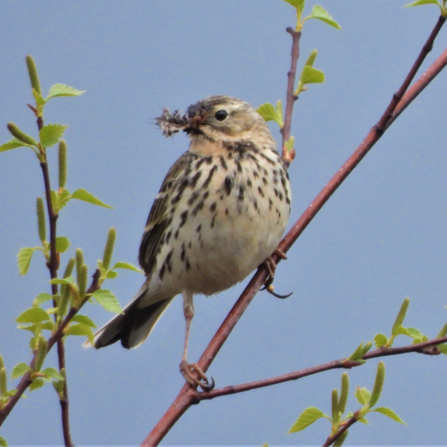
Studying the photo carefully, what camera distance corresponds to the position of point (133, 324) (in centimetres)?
450

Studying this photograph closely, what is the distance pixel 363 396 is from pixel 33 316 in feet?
3.30

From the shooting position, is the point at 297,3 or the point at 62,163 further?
the point at 297,3

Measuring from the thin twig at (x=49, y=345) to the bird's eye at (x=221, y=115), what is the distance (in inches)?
87.4

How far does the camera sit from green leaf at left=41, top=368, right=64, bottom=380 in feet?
5.70

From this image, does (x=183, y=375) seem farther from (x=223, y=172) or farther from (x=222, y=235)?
(x=223, y=172)

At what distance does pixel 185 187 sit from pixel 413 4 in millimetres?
1721

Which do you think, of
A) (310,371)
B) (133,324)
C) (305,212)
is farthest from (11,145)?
(133,324)

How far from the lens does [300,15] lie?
3061 millimetres

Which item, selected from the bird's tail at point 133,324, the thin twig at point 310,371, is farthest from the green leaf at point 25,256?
the bird's tail at point 133,324

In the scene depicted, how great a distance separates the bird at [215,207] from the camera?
3572 mm

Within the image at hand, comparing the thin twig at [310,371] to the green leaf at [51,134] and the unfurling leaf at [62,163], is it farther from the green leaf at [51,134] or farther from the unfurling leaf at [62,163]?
the green leaf at [51,134]

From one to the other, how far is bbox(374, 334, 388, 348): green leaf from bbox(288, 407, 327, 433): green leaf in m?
0.30

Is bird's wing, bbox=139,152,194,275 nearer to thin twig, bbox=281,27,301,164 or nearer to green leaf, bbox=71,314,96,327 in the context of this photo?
thin twig, bbox=281,27,301,164

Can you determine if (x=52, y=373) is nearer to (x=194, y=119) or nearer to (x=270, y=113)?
(x=270, y=113)
